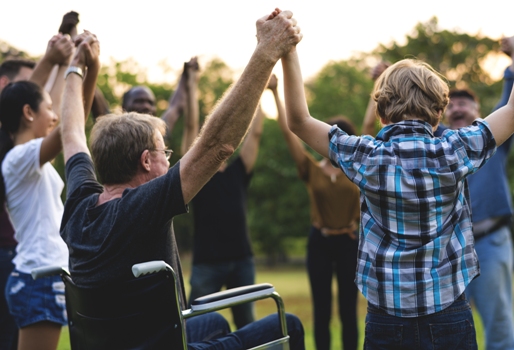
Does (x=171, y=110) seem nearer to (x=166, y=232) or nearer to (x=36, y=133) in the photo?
(x=36, y=133)

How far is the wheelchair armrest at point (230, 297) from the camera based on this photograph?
242cm

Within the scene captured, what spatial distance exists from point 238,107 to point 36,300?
5.76 ft

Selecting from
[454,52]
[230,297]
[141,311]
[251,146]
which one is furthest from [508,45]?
[454,52]

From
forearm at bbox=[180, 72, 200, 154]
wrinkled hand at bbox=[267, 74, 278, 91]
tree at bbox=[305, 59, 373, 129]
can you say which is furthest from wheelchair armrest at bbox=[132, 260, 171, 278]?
tree at bbox=[305, 59, 373, 129]

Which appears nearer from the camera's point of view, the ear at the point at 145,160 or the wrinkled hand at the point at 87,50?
the ear at the point at 145,160

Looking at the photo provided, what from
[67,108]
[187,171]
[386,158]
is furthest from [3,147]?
[386,158]

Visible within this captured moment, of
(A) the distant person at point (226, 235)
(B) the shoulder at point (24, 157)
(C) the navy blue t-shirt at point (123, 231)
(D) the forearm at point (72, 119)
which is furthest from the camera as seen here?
(A) the distant person at point (226, 235)

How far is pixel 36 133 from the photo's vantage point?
3660mm

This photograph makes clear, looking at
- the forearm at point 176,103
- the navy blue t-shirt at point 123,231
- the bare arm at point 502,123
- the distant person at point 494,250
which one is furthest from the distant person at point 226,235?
the bare arm at point 502,123

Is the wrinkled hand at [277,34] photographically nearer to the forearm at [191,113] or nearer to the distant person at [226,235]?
the distant person at [226,235]

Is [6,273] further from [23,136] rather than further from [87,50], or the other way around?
[87,50]

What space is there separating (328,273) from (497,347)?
1536 mm

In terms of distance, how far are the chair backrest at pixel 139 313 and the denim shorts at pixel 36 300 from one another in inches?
34.0

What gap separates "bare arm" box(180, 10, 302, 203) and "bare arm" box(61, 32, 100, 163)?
922 mm
